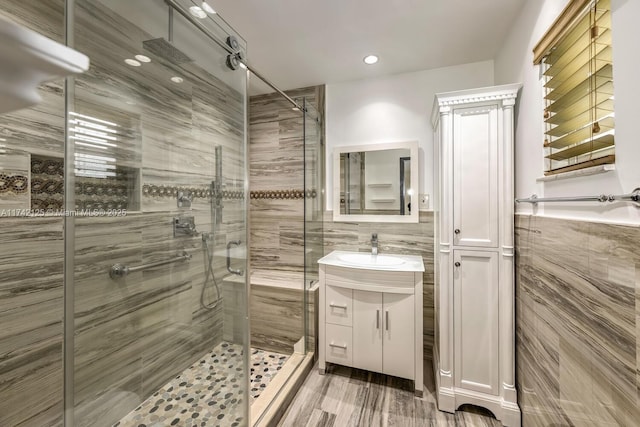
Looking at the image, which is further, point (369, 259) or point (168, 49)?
point (369, 259)

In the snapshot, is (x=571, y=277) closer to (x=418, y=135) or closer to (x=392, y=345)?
(x=392, y=345)

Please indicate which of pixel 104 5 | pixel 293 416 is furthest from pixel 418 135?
pixel 293 416

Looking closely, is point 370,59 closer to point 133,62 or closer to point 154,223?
point 133,62

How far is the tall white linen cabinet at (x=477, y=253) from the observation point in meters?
1.56

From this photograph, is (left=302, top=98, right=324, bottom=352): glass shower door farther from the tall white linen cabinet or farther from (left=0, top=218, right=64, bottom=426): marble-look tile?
(left=0, top=218, right=64, bottom=426): marble-look tile

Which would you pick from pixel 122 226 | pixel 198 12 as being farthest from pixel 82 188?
pixel 198 12

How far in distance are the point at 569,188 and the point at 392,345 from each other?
4.37ft

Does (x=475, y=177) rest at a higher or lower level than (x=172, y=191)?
higher

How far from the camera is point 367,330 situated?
1.88 m

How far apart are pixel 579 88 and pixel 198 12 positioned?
5.11ft

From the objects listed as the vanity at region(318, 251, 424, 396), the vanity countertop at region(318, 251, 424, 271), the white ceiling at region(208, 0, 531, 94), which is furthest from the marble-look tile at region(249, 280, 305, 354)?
the white ceiling at region(208, 0, 531, 94)

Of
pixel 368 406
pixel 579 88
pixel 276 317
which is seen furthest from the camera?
pixel 276 317

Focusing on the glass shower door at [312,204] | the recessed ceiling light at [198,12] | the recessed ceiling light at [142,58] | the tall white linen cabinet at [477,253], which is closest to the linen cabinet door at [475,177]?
the tall white linen cabinet at [477,253]

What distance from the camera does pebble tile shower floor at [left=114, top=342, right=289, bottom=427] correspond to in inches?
42.9
